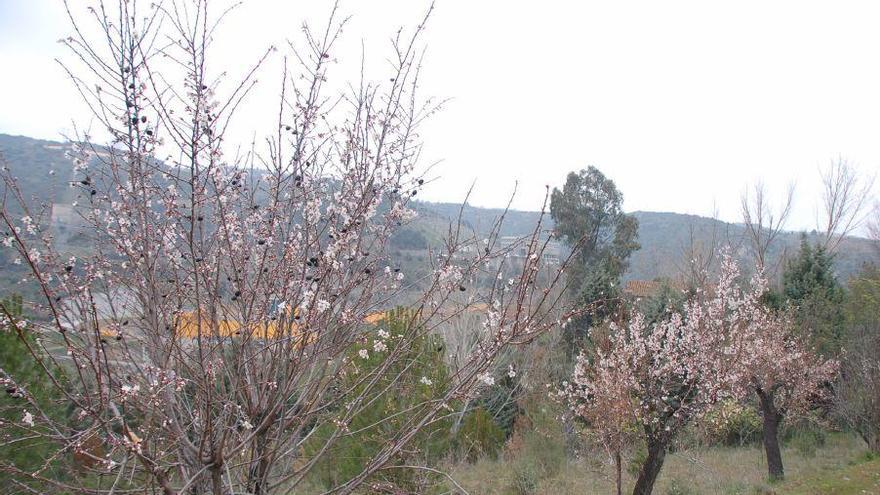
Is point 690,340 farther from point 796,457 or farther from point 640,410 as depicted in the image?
point 796,457

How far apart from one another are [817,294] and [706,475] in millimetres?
9856

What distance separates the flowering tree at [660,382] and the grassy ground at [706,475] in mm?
1576

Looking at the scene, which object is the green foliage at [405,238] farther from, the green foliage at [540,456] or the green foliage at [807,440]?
the green foliage at [807,440]

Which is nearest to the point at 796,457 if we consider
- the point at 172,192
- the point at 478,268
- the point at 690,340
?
the point at 690,340

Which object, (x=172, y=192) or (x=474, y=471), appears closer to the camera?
(x=172, y=192)

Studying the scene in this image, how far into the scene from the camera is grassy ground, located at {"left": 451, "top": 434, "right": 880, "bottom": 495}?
9906mm

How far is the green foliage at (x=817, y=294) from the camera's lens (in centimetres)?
1652

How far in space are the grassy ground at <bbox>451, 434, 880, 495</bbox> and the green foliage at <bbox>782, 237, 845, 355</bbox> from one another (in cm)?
353

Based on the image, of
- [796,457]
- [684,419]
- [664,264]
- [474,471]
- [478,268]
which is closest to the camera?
[478,268]

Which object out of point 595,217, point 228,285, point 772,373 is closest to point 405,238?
point 228,285

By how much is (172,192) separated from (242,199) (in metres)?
0.44

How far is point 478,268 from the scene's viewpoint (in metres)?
2.66

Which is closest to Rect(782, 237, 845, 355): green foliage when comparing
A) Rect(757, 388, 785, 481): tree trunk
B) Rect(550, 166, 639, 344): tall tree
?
Rect(550, 166, 639, 344): tall tree

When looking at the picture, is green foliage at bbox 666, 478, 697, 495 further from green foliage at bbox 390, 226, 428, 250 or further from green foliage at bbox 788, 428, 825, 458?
green foliage at bbox 390, 226, 428, 250
